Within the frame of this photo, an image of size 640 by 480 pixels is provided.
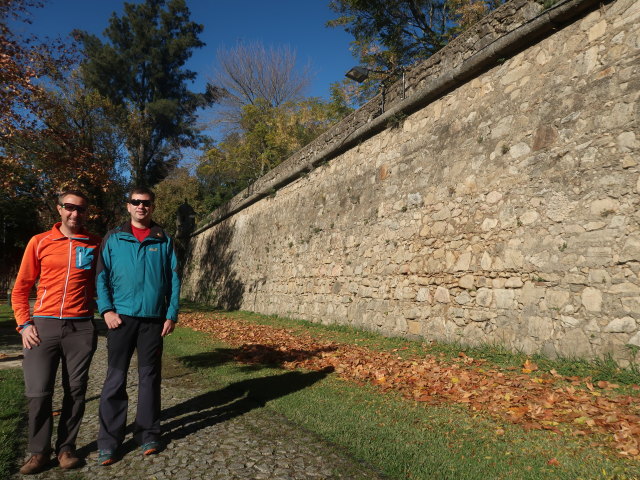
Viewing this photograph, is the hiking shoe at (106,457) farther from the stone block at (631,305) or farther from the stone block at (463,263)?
the stone block at (463,263)

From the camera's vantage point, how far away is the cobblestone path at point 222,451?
8.59ft

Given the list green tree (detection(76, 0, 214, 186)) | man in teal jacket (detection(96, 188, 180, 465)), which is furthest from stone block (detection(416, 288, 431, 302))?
green tree (detection(76, 0, 214, 186))

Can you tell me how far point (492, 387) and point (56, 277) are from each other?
391 centimetres

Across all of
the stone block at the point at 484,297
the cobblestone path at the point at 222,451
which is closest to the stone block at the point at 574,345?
the stone block at the point at 484,297

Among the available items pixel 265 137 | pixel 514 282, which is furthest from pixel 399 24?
pixel 514 282

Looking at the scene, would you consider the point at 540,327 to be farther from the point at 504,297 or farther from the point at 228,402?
the point at 228,402

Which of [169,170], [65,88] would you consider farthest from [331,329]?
[169,170]

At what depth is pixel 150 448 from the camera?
2920 millimetres

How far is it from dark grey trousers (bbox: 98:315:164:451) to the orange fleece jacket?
0.33m

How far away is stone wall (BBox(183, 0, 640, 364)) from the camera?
15.9ft

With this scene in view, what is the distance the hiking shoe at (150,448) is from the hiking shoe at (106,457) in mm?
188

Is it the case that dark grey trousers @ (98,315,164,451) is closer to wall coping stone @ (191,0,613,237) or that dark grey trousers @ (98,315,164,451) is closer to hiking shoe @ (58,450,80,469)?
hiking shoe @ (58,450,80,469)

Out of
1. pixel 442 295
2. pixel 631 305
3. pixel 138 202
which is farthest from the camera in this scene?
pixel 442 295

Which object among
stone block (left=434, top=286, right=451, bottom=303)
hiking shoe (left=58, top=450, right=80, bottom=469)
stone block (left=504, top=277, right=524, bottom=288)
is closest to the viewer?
hiking shoe (left=58, top=450, right=80, bottom=469)
